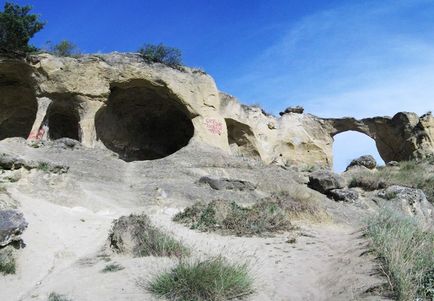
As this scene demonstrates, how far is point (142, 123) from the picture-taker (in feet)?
75.9

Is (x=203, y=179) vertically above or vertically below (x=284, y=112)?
below

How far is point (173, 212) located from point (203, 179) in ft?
10.9

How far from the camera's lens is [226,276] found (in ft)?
18.7

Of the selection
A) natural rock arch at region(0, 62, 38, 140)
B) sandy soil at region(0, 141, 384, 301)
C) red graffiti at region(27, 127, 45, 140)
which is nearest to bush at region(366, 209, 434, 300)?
sandy soil at region(0, 141, 384, 301)

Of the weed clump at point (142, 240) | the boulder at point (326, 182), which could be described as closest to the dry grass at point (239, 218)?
the weed clump at point (142, 240)

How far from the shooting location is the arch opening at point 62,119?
1898cm

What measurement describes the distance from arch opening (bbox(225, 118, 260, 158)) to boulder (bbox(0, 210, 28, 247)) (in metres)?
18.6

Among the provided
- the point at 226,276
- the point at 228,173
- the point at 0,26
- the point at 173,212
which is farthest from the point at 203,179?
the point at 0,26

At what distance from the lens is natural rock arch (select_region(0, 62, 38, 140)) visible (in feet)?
63.1

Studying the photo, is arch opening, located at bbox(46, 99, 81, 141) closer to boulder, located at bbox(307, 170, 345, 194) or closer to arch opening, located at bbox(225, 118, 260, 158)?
arch opening, located at bbox(225, 118, 260, 158)

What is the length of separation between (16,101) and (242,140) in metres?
11.0

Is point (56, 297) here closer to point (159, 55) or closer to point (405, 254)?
point (405, 254)

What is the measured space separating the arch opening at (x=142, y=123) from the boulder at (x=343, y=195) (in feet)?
24.3

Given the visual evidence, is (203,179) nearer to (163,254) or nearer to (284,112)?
(163,254)
